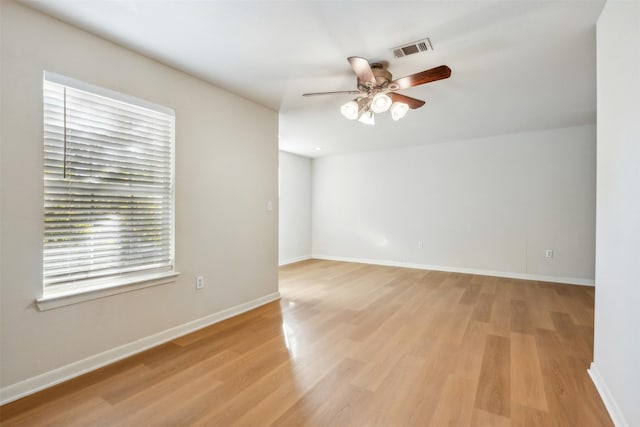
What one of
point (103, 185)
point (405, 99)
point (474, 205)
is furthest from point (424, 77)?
point (474, 205)

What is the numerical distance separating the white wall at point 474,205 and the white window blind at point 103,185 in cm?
434

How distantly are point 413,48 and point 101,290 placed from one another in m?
2.95

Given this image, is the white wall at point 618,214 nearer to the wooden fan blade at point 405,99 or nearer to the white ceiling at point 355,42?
the white ceiling at point 355,42

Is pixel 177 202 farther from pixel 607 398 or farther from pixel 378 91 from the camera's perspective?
pixel 607 398

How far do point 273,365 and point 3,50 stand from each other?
8.54ft

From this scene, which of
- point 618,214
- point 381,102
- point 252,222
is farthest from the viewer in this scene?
point 252,222

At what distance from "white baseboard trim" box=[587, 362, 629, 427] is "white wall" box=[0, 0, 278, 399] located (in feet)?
9.73

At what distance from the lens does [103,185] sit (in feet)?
7.10

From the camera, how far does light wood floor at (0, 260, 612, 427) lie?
1620 mm

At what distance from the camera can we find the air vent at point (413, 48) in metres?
2.17

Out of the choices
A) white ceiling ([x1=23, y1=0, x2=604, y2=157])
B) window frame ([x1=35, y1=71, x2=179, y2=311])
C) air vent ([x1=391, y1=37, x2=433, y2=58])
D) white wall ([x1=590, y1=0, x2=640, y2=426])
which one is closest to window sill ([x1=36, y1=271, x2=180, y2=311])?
window frame ([x1=35, y1=71, x2=179, y2=311])

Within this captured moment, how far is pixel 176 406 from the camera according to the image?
5.57ft

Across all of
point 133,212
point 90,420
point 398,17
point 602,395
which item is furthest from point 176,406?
point 398,17

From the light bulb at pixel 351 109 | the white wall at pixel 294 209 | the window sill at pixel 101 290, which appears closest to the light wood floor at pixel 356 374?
the window sill at pixel 101 290
